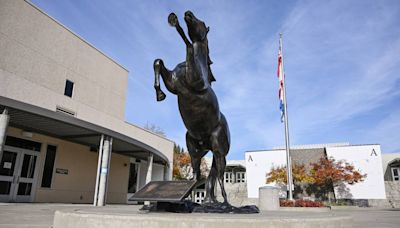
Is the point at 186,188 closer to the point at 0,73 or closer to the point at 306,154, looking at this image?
the point at 0,73

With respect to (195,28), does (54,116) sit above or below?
above

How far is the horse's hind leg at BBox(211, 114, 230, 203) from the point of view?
489 cm

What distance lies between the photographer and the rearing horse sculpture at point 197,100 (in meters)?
4.09

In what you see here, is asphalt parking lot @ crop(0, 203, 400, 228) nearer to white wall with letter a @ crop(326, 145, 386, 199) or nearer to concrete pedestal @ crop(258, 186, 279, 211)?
concrete pedestal @ crop(258, 186, 279, 211)

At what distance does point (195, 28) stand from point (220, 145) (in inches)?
76.5

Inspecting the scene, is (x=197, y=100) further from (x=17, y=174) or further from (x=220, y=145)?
(x=17, y=174)

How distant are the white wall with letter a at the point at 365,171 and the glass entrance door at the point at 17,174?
100 ft

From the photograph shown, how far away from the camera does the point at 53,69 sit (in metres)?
17.2

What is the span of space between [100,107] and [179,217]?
62.0ft

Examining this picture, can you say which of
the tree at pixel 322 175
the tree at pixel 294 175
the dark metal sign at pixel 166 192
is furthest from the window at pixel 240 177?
the dark metal sign at pixel 166 192

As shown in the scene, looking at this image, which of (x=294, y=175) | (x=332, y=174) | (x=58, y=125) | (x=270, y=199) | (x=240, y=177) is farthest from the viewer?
(x=240, y=177)

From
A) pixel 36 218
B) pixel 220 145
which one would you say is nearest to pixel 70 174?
pixel 36 218

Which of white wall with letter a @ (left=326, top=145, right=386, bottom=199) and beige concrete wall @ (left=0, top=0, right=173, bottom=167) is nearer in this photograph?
beige concrete wall @ (left=0, top=0, right=173, bottom=167)

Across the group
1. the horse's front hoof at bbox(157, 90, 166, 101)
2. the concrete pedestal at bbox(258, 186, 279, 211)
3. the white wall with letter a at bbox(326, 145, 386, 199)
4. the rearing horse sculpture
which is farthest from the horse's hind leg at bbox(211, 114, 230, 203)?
the white wall with letter a at bbox(326, 145, 386, 199)
